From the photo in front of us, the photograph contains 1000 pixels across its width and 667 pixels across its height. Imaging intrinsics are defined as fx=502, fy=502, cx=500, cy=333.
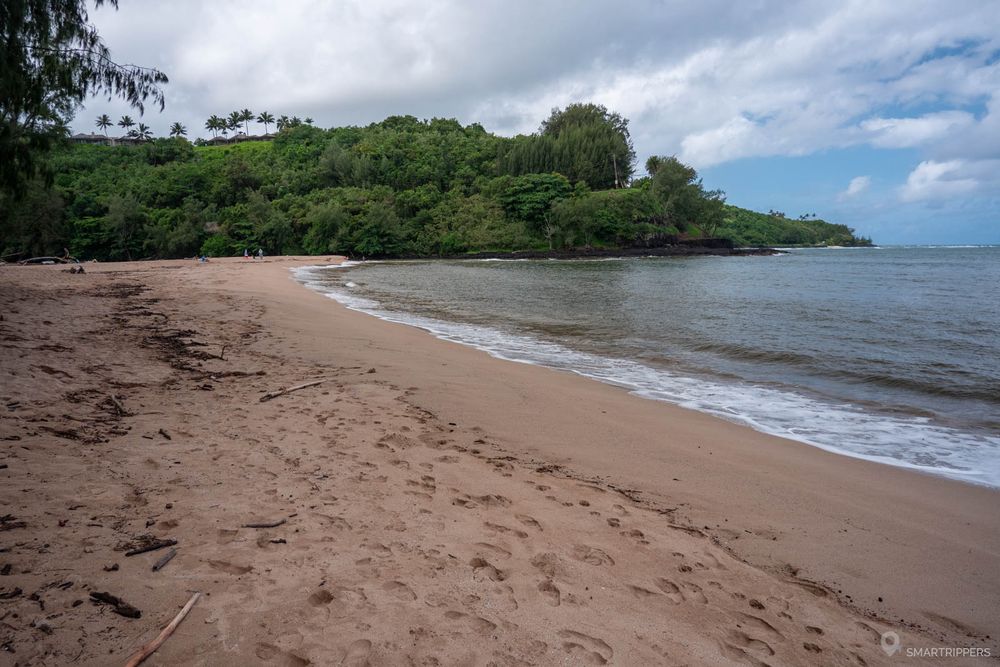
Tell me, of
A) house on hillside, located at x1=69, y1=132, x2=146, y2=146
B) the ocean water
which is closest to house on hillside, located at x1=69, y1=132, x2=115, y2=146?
house on hillside, located at x1=69, y1=132, x2=146, y2=146

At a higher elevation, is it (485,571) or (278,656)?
(278,656)

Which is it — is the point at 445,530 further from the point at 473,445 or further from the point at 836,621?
the point at 836,621

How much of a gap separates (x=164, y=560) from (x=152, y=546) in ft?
0.59

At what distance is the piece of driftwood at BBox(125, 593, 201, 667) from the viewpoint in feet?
6.44

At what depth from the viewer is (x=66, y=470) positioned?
11.8 ft

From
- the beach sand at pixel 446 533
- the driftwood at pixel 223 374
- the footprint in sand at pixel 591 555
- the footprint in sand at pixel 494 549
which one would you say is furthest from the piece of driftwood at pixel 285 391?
the footprint in sand at pixel 591 555

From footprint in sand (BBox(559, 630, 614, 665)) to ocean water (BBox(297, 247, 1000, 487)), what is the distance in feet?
15.7

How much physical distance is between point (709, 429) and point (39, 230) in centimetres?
8218

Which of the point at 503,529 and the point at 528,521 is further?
the point at 528,521

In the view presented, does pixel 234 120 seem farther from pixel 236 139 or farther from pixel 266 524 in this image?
pixel 266 524

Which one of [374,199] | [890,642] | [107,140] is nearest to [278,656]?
[890,642]

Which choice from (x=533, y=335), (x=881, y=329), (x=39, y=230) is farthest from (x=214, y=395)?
(x=39, y=230)

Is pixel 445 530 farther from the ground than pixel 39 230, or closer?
closer

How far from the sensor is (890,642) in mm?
2686
